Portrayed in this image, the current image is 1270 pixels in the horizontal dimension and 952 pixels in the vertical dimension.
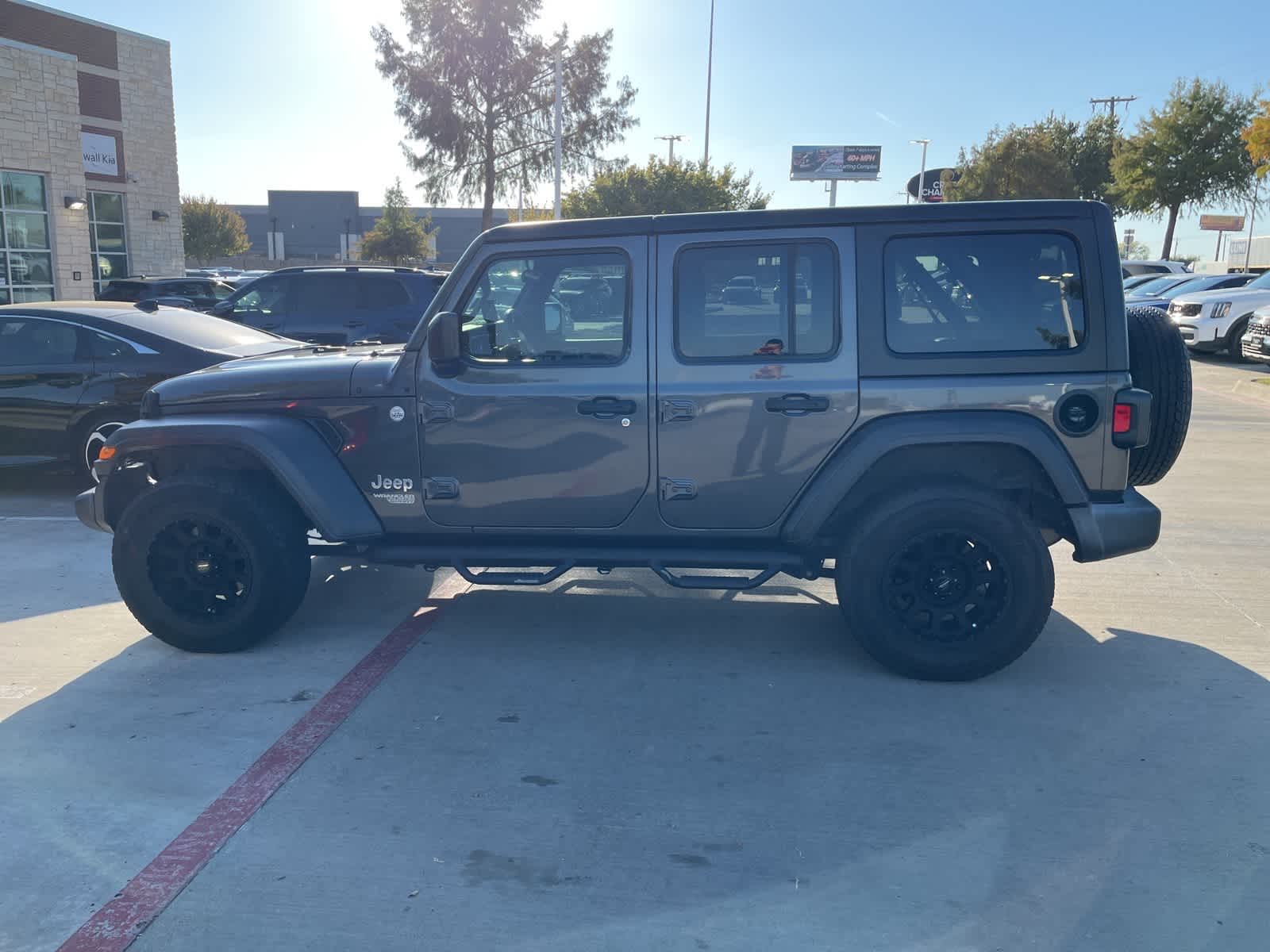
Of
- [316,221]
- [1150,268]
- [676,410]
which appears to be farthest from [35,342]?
[316,221]

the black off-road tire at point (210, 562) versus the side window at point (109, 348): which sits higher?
the side window at point (109, 348)

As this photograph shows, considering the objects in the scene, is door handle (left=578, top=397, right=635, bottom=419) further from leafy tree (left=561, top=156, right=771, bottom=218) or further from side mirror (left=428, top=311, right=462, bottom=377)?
leafy tree (left=561, top=156, right=771, bottom=218)

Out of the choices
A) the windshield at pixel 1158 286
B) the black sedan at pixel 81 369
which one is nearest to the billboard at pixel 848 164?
the windshield at pixel 1158 286

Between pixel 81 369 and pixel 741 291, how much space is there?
229 inches

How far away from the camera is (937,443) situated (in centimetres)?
450

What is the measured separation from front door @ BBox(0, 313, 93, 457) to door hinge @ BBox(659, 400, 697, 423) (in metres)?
5.52

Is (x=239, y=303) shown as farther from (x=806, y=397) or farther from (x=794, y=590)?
(x=806, y=397)

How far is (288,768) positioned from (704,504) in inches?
80.7

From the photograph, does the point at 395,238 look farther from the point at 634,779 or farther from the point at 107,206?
the point at 634,779

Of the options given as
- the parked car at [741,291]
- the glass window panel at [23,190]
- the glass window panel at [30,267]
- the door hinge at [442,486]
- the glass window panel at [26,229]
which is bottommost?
the door hinge at [442,486]

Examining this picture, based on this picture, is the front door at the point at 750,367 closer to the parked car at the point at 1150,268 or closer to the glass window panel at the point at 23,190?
the glass window panel at the point at 23,190

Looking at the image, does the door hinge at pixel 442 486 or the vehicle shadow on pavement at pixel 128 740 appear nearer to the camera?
the vehicle shadow on pavement at pixel 128 740

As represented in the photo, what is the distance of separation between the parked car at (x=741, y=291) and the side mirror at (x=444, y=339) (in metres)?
1.21

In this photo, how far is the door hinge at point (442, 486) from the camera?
4.90 meters
